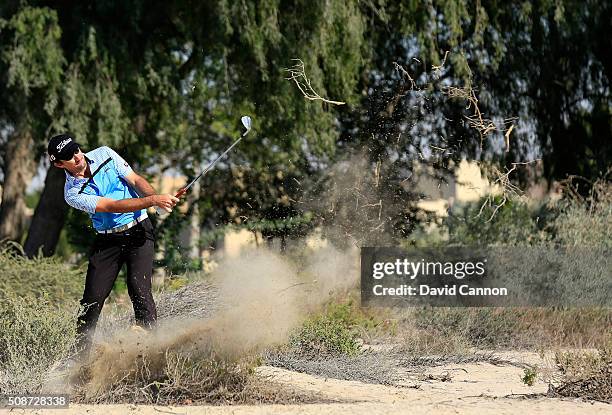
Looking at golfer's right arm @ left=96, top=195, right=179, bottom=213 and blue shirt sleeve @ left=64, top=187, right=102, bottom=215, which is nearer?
→ golfer's right arm @ left=96, top=195, right=179, bottom=213

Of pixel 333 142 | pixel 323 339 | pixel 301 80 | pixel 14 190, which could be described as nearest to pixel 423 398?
pixel 323 339

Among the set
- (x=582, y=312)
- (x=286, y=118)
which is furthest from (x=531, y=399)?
(x=286, y=118)

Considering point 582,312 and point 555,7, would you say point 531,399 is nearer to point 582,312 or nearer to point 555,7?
point 582,312

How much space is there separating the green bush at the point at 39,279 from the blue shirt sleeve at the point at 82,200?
3838 mm

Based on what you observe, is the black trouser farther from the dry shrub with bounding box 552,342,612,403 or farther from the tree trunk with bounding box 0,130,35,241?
the tree trunk with bounding box 0,130,35,241

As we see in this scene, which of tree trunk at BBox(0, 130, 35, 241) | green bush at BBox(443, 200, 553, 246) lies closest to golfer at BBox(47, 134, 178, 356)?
green bush at BBox(443, 200, 553, 246)

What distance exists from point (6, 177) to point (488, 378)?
12.5m

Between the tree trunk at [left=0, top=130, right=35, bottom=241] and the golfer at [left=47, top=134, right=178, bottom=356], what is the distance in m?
11.5

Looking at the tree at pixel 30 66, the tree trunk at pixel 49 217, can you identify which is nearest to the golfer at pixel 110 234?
the tree at pixel 30 66

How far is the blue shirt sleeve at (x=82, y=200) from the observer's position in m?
7.30

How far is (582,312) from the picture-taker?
434 inches

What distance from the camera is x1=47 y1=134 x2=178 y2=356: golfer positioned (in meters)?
7.45

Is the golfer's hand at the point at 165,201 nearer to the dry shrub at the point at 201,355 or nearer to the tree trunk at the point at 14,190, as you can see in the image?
the dry shrub at the point at 201,355

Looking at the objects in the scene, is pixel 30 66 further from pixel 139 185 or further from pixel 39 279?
pixel 139 185
